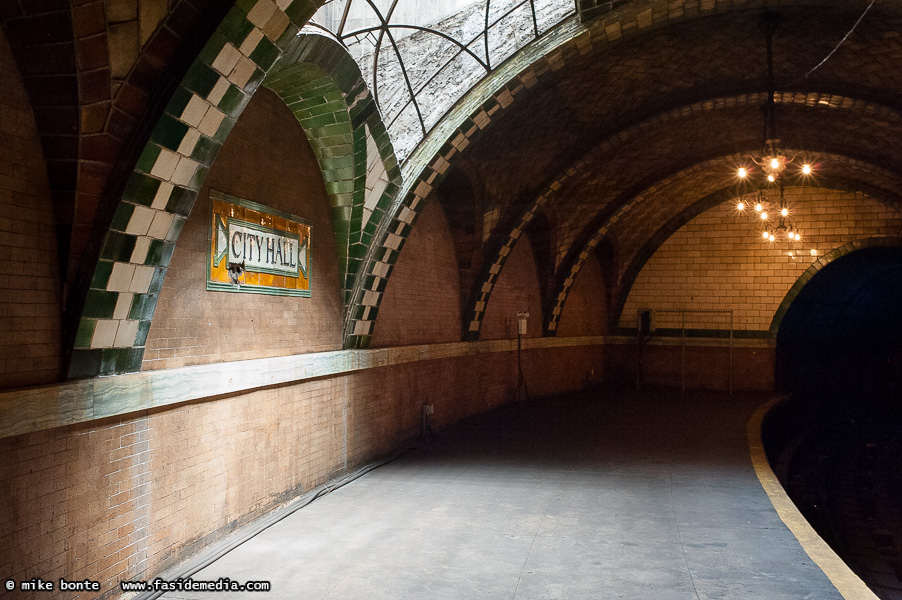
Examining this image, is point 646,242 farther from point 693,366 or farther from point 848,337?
point 848,337

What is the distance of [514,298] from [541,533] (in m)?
8.17

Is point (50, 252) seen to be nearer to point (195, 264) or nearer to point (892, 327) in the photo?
point (195, 264)

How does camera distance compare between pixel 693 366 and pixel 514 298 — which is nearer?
pixel 514 298

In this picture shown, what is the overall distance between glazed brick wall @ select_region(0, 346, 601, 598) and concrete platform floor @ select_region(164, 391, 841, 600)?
0.37m

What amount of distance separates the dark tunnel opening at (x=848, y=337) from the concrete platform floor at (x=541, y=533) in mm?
9223

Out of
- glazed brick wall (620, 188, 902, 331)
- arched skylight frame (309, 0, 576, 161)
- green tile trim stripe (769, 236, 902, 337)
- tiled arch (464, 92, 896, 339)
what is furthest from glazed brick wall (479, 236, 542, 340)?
green tile trim stripe (769, 236, 902, 337)

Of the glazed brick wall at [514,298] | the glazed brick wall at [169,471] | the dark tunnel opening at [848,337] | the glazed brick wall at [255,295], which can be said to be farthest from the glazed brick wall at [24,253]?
the dark tunnel opening at [848,337]

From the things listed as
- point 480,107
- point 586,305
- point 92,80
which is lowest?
point 586,305

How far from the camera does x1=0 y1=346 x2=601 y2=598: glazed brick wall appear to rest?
12.7 feet

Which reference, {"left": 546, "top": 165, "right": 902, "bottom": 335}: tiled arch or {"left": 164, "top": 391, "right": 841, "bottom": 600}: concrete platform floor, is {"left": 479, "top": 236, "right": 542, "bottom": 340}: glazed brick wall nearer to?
{"left": 546, "top": 165, "right": 902, "bottom": 335}: tiled arch

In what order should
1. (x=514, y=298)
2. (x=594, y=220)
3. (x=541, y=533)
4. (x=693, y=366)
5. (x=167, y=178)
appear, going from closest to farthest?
(x=167, y=178), (x=541, y=533), (x=514, y=298), (x=594, y=220), (x=693, y=366)

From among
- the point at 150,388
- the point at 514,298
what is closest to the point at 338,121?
the point at 150,388

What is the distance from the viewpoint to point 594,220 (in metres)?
14.5

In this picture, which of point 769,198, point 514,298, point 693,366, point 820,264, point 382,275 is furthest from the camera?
point 693,366
